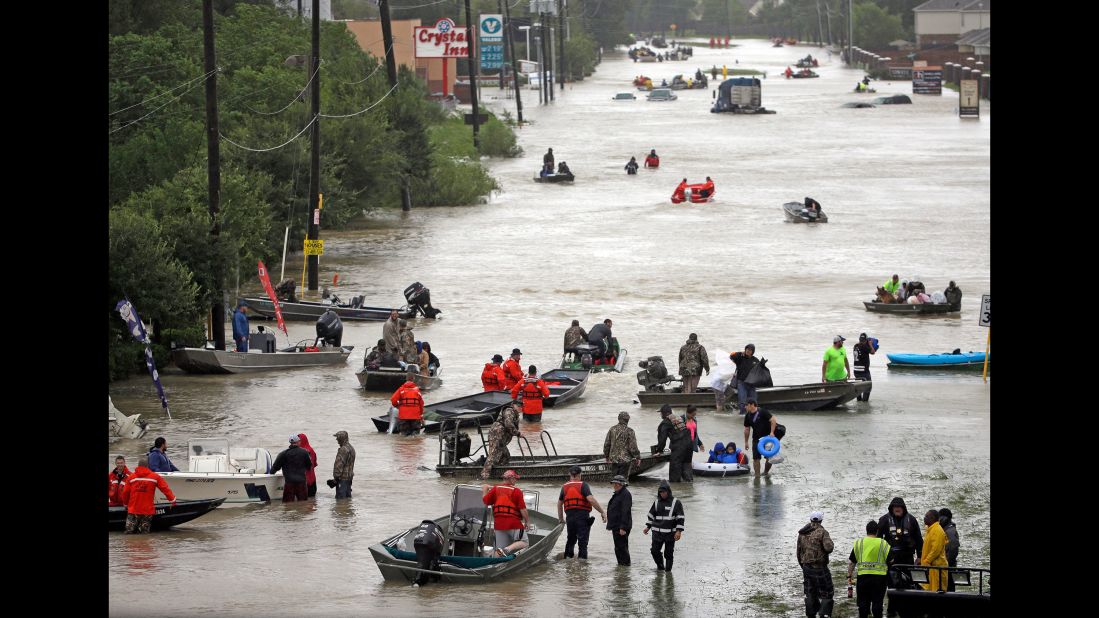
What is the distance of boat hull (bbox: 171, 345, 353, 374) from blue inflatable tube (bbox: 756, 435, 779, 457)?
42.2 ft

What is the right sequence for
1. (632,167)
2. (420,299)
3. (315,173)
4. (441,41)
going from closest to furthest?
(420,299) < (315,173) < (632,167) < (441,41)

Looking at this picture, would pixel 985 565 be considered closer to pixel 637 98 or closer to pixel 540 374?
pixel 540 374

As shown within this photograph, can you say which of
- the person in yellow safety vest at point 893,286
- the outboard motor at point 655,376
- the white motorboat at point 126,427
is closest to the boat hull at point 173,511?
the white motorboat at point 126,427

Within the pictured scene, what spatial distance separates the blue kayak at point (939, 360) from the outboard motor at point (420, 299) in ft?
41.2

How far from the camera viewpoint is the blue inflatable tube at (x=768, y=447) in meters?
23.7

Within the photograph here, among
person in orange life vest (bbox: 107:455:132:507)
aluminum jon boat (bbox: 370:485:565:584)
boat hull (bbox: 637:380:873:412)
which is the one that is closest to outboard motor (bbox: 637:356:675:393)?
boat hull (bbox: 637:380:873:412)

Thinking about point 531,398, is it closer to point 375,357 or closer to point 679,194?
point 375,357

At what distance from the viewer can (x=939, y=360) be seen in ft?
109

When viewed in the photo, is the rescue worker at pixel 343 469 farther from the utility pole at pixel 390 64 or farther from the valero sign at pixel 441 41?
the valero sign at pixel 441 41

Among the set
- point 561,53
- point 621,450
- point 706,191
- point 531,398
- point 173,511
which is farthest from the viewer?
point 561,53

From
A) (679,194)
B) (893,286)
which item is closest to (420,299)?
(893,286)

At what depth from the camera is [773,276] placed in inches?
1903

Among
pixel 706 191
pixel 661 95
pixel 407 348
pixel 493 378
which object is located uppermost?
pixel 661 95

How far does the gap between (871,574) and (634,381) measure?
638 inches
